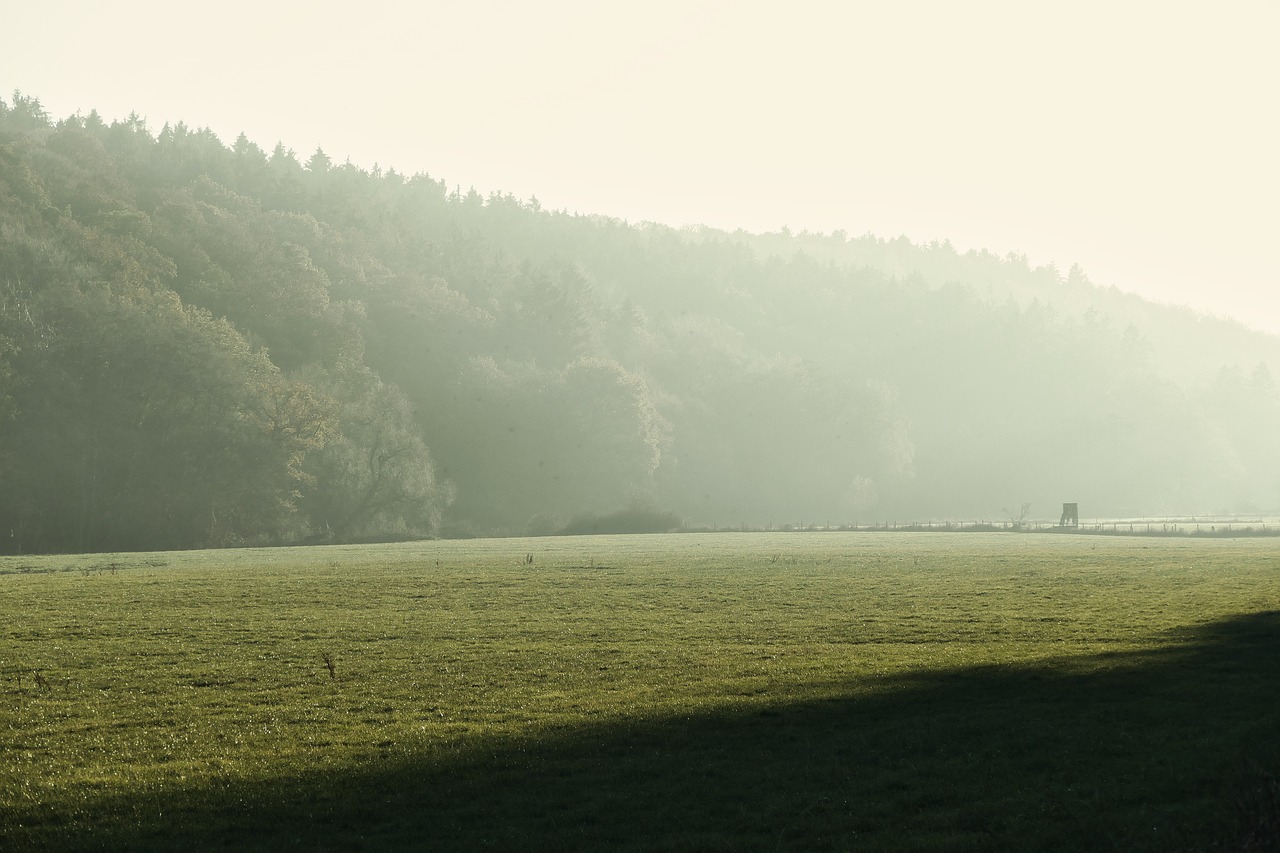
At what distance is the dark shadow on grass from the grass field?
2.4 inches

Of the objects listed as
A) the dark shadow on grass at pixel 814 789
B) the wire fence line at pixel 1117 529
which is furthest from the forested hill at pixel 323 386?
the dark shadow on grass at pixel 814 789

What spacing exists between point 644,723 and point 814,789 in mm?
4879

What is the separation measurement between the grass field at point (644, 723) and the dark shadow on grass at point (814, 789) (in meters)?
0.06

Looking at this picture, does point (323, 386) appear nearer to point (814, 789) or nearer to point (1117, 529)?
point (1117, 529)

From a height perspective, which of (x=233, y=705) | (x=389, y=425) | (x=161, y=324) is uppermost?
(x=161, y=324)

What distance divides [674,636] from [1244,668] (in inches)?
575

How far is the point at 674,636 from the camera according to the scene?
32.9 meters

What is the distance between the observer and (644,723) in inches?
803

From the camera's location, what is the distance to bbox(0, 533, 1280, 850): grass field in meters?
14.5

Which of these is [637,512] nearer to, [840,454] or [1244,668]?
[840,454]

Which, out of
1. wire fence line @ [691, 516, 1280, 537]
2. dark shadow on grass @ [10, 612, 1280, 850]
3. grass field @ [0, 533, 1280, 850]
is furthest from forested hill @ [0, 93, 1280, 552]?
dark shadow on grass @ [10, 612, 1280, 850]

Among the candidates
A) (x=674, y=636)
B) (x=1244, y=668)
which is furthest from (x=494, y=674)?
(x=1244, y=668)

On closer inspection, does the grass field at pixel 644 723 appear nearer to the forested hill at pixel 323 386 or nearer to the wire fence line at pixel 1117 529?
the forested hill at pixel 323 386

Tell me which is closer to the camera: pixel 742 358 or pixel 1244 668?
pixel 1244 668
